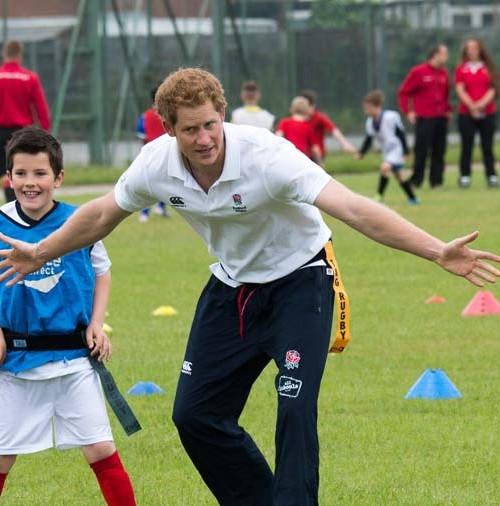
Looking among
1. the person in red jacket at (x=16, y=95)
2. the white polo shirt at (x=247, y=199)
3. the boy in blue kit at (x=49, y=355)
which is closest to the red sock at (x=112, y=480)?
the boy in blue kit at (x=49, y=355)

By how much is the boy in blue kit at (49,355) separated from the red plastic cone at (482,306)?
5.64m

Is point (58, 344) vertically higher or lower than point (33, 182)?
lower

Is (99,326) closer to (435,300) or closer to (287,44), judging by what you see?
(435,300)

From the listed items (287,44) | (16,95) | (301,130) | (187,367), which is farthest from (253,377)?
(287,44)

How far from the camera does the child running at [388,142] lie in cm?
2039

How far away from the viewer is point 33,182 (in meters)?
5.69

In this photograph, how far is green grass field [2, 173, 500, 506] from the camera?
6.48 meters

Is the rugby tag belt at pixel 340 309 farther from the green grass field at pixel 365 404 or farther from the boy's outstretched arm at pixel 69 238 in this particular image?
the green grass field at pixel 365 404

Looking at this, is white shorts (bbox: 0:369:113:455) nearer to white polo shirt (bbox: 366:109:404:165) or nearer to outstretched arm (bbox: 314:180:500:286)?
outstretched arm (bbox: 314:180:500:286)

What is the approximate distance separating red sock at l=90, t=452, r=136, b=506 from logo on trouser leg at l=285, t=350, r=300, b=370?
0.92 m

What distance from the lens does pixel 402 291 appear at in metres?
12.2

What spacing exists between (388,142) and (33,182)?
15.7m

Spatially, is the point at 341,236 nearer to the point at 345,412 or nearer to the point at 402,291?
the point at 402,291

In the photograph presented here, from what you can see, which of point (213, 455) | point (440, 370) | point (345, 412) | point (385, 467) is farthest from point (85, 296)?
point (440, 370)
